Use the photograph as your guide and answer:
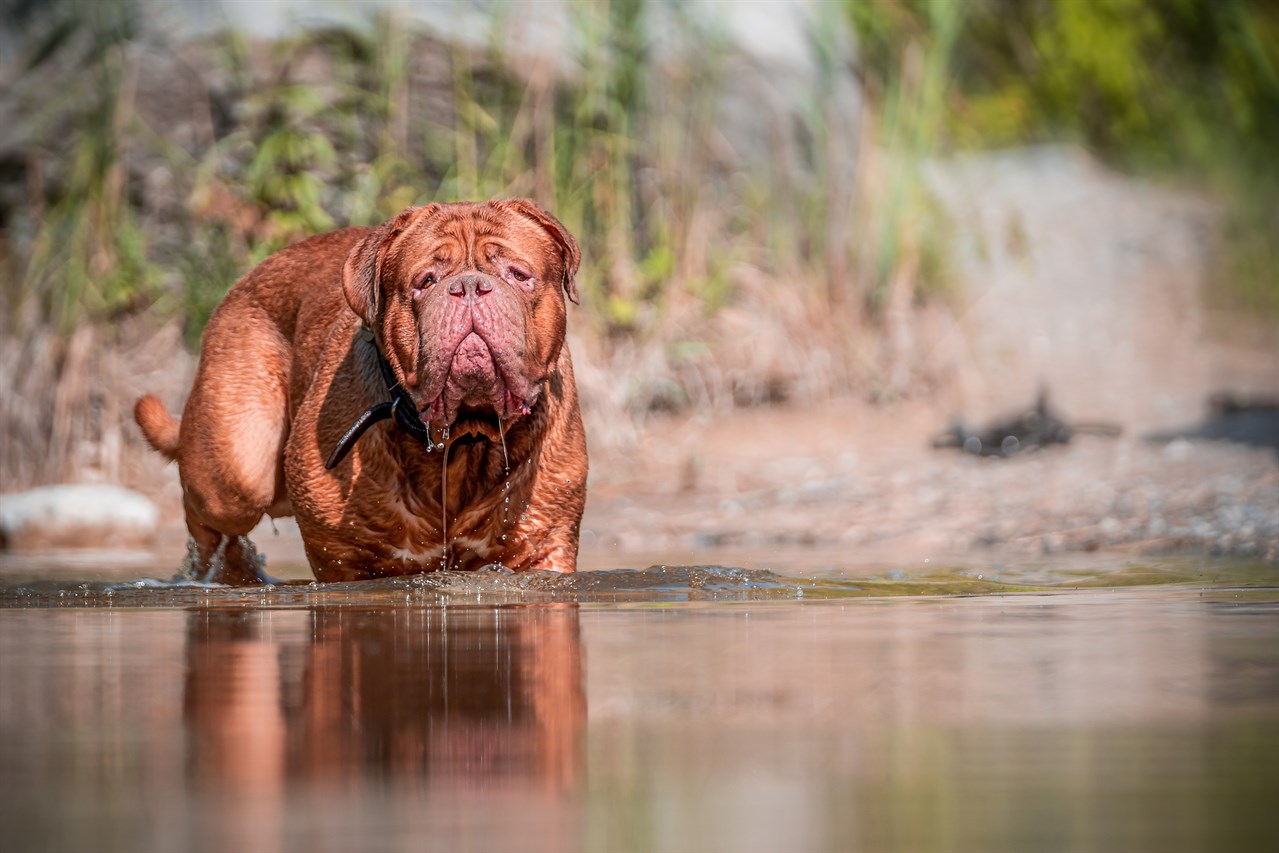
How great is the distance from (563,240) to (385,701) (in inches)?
113

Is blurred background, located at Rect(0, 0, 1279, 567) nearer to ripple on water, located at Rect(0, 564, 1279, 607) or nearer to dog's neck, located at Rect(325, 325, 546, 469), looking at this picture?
ripple on water, located at Rect(0, 564, 1279, 607)

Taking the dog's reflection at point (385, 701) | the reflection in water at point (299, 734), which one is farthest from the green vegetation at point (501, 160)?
the reflection in water at point (299, 734)

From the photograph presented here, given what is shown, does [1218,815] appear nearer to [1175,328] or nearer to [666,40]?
[666,40]

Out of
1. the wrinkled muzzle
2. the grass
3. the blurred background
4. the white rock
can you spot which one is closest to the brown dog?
the wrinkled muzzle

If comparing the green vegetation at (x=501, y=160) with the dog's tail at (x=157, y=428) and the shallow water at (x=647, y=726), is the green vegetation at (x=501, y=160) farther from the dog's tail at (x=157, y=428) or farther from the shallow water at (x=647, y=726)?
the shallow water at (x=647, y=726)

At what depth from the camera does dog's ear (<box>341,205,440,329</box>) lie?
5.67 meters

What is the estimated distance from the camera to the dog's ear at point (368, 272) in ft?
18.6

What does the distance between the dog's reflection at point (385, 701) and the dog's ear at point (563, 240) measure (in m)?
1.38

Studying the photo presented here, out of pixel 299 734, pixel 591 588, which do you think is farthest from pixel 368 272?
pixel 299 734

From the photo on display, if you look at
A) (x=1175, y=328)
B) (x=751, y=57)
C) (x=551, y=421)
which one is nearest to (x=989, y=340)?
(x=1175, y=328)

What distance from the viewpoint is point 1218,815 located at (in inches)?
88.1

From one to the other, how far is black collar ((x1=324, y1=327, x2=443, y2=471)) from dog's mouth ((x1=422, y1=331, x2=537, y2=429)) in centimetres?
11

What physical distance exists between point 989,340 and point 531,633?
31.2 feet

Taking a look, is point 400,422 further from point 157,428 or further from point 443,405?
point 157,428
